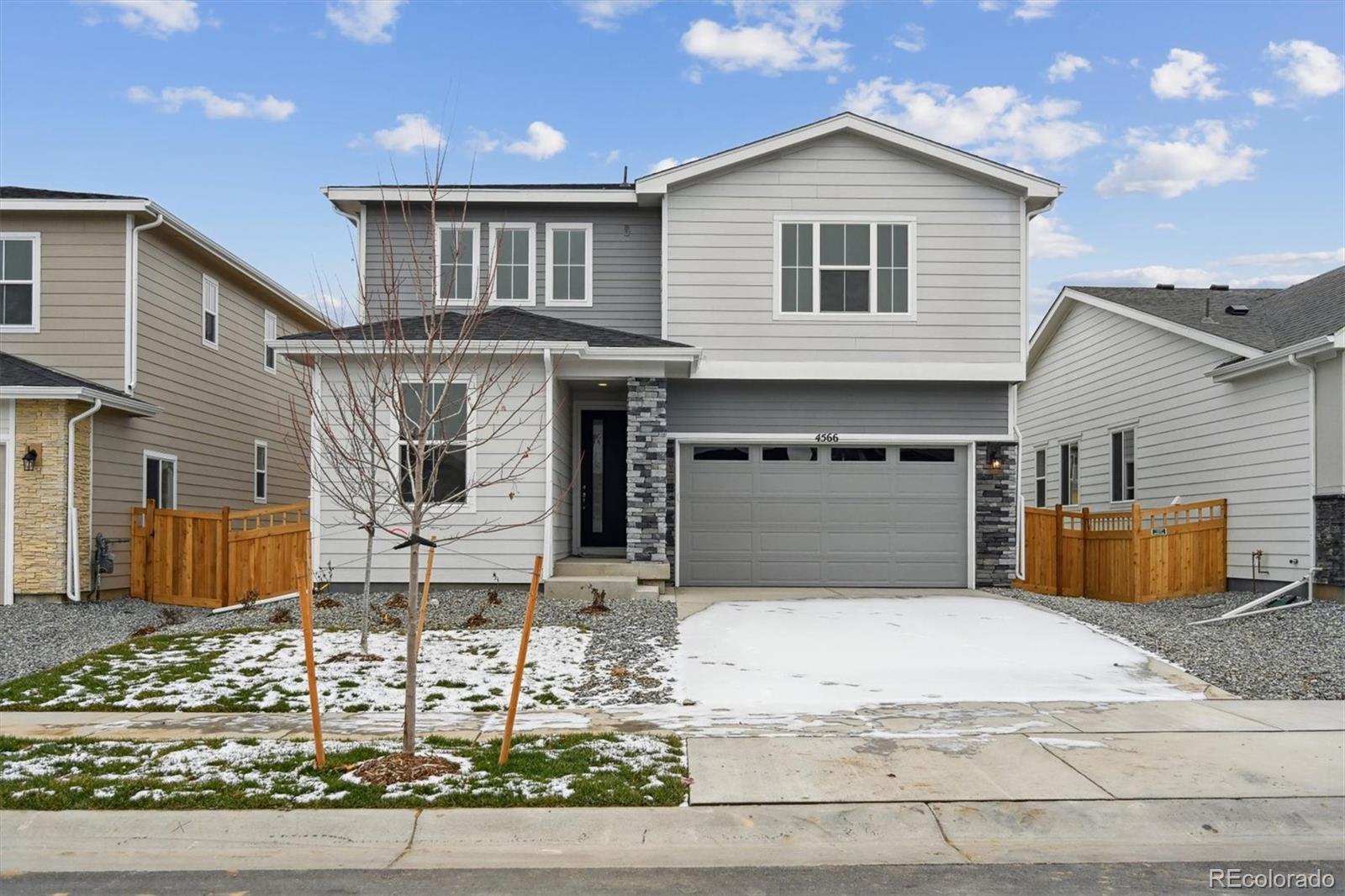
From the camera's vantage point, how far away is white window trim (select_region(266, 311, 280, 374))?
901 inches

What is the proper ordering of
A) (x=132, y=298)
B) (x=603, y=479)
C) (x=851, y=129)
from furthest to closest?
(x=603, y=479) → (x=851, y=129) → (x=132, y=298)

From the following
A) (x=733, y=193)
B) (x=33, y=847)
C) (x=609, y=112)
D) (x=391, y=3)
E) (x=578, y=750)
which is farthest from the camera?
(x=609, y=112)

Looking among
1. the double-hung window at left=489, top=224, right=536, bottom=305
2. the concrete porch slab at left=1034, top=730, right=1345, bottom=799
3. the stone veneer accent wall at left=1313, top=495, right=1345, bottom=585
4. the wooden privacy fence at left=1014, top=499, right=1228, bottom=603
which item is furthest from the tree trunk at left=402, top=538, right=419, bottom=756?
the stone veneer accent wall at left=1313, top=495, right=1345, bottom=585

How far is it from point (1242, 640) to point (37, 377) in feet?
52.0

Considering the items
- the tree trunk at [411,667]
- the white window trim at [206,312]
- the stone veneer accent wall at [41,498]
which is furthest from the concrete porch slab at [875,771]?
the white window trim at [206,312]

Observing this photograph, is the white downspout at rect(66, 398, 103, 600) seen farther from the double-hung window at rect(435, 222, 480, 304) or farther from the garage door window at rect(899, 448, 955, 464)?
the garage door window at rect(899, 448, 955, 464)

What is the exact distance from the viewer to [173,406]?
18.6m

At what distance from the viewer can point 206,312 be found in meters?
19.8

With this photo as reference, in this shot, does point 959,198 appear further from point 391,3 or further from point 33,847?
point 33,847

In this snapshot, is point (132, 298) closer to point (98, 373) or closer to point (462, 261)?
point (98, 373)

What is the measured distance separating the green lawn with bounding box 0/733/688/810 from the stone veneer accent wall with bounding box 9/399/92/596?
27.2 feet

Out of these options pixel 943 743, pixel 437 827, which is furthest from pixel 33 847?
pixel 943 743

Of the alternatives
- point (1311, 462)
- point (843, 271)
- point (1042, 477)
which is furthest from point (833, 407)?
point (1042, 477)

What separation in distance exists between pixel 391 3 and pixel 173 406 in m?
7.77
